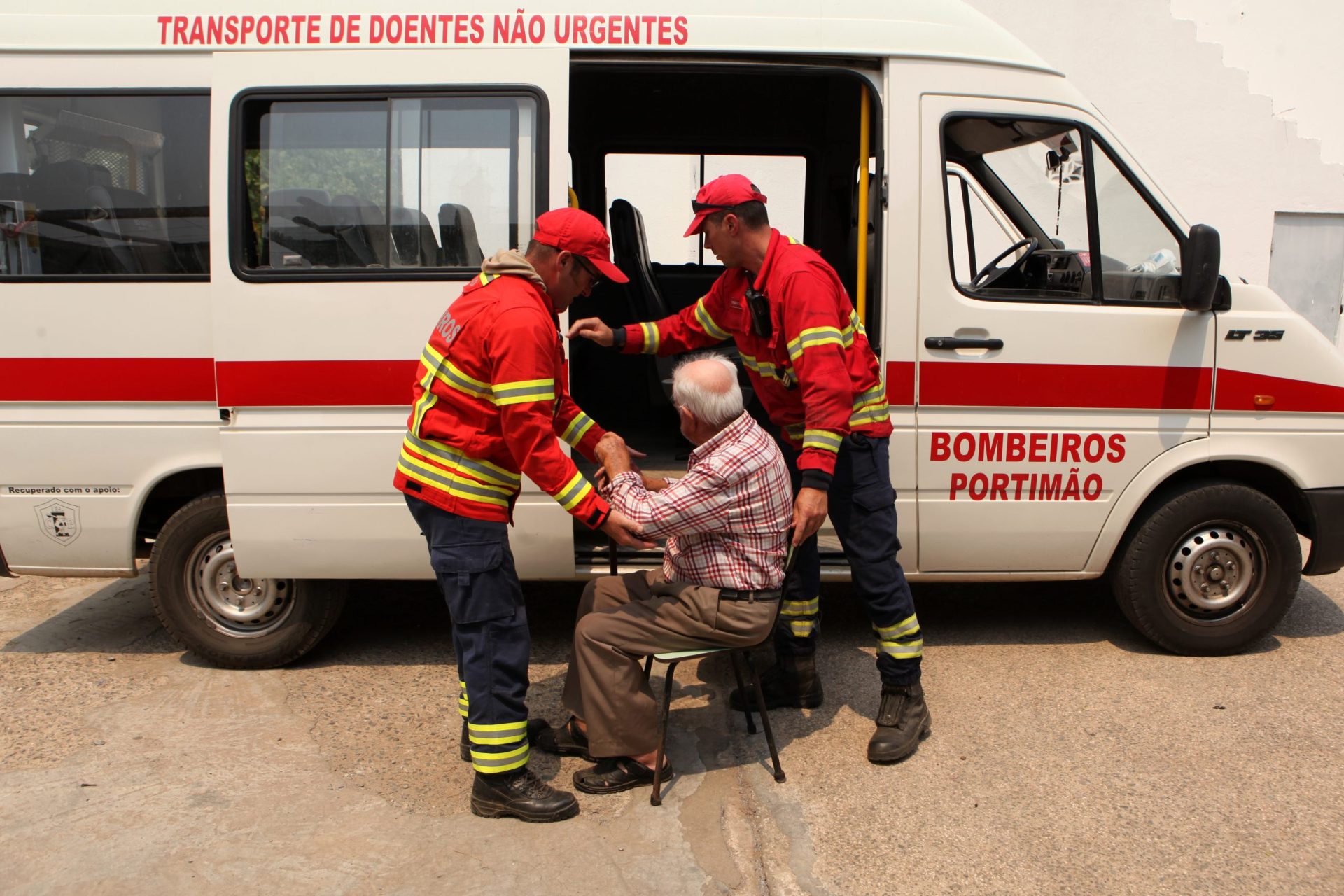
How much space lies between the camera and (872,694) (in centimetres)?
410

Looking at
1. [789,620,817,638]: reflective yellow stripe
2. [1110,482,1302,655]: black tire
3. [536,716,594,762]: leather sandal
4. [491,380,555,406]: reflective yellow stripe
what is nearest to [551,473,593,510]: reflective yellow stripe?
[491,380,555,406]: reflective yellow stripe

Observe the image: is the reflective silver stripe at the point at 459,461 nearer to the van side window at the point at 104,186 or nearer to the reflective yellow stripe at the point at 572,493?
the reflective yellow stripe at the point at 572,493

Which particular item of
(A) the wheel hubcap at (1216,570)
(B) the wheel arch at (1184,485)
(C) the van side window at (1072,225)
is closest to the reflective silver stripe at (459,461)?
(C) the van side window at (1072,225)

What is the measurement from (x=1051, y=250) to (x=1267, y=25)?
784 cm

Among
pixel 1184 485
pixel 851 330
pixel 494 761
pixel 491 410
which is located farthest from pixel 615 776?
pixel 1184 485

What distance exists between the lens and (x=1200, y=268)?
392 centimetres

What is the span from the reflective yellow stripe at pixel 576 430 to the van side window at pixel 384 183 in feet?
2.59

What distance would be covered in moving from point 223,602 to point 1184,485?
390 centimetres

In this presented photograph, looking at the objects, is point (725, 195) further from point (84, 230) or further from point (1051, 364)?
point (84, 230)

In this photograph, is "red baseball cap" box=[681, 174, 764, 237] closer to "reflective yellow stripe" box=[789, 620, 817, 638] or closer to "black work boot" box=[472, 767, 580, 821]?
"reflective yellow stripe" box=[789, 620, 817, 638]

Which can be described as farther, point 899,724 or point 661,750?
point 899,724

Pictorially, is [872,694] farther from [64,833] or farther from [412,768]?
[64,833]

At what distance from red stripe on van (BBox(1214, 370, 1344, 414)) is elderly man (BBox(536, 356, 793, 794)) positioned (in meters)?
2.01

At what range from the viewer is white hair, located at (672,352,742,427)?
3168 millimetres
